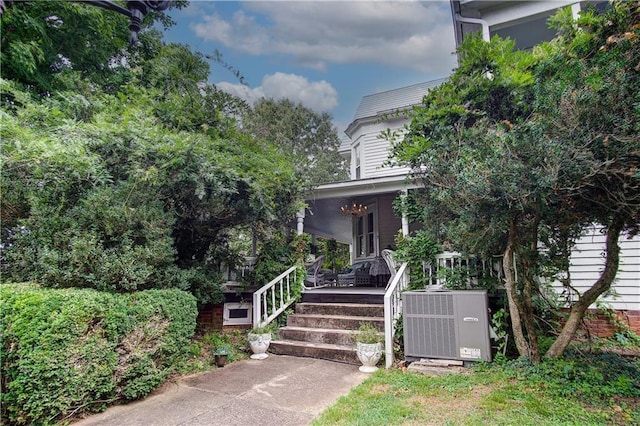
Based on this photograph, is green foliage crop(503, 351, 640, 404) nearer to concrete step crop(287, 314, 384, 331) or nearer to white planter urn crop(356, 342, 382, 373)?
white planter urn crop(356, 342, 382, 373)

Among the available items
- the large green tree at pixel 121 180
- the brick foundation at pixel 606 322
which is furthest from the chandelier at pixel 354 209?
the brick foundation at pixel 606 322

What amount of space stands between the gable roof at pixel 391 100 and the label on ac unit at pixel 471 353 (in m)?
9.62

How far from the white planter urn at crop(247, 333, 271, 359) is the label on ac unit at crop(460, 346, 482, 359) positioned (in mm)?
3077

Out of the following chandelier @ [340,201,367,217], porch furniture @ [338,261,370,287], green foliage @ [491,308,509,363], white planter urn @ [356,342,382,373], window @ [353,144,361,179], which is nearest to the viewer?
green foliage @ [491,308,509,363]

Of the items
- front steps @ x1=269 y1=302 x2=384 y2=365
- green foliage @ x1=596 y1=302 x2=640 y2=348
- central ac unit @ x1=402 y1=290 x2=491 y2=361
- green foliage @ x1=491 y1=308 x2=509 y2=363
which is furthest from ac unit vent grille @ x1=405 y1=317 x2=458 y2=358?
green foliage @ x1=596 y1=302 x2=640 y2=348

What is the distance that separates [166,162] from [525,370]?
530cm

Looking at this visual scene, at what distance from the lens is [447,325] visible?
4.81 meters

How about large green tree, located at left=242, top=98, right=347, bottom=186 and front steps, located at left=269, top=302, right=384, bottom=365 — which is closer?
front steps, located at left=269, top=302, right=384, bottom=365

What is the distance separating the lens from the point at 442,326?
4844mm

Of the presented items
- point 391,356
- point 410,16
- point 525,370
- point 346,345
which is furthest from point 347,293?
point 410,16

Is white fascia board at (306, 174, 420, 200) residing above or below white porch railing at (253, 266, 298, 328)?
above

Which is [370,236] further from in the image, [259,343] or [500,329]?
[500,329]

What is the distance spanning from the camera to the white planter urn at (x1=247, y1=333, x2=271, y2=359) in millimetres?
5875

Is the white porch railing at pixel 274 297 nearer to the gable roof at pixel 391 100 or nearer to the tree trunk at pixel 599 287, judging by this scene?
the tree trunk at pixel 599 287
